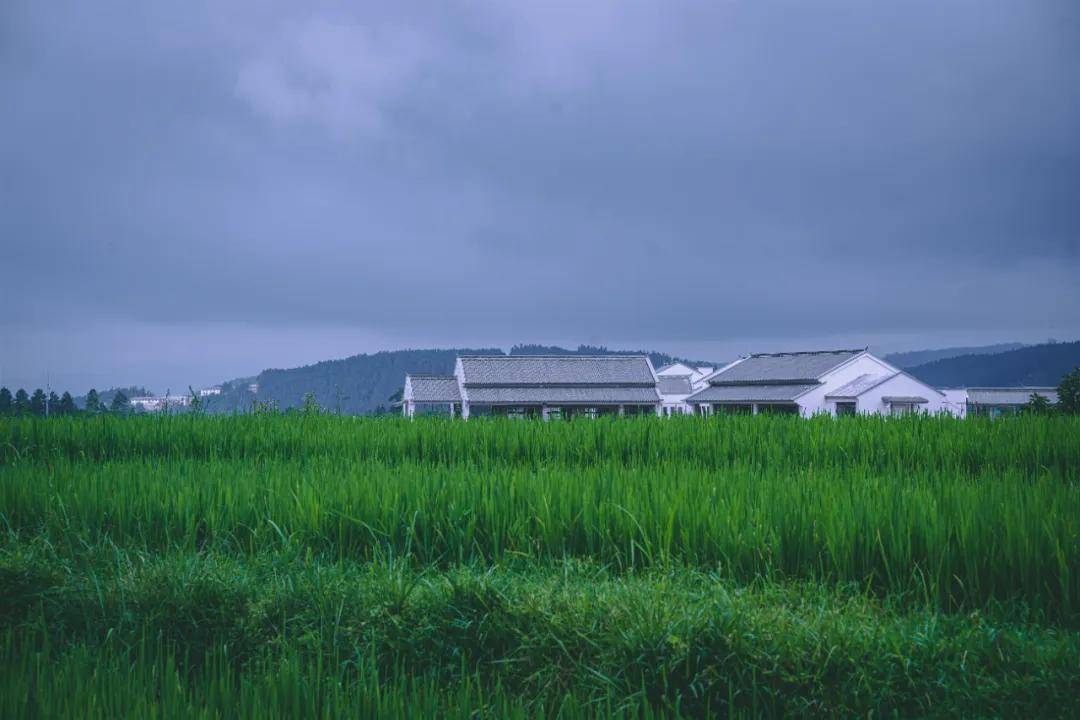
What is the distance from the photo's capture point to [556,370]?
41.9 meters

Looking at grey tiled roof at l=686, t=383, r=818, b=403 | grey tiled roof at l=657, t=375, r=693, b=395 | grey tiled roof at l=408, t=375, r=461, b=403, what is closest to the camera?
grey tiled roof at l=686, t=383, r=818, b=403

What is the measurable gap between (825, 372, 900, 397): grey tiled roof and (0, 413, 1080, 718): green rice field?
35046 millimetres

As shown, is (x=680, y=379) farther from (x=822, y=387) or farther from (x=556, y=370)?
(x=822, y=387)

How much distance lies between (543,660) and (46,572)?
2.69 meters

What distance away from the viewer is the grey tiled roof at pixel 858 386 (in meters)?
37.6

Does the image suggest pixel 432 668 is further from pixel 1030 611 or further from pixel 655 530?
pixel 1030 611

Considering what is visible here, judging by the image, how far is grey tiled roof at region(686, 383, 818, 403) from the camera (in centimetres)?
3838

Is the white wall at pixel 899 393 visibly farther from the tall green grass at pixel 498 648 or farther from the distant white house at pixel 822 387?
A: the tall green grass at pixel 498 648

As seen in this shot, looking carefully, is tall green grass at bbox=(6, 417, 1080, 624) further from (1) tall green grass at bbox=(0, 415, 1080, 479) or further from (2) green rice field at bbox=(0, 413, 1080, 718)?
(1) tall green grass at bbox=(0, 415, 1080, 479)

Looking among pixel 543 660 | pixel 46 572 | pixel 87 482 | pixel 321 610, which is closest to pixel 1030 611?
pixel 543 660

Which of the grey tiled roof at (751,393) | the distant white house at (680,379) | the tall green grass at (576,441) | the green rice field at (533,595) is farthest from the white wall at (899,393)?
the green rice field at (533,595)

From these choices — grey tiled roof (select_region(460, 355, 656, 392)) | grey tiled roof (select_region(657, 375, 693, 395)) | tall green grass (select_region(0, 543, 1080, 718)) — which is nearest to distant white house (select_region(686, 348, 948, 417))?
grey tiled roof (select_region(460, 355, 656, 392))

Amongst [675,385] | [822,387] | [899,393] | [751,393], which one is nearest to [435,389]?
[751,393]

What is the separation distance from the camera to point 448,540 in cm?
405
